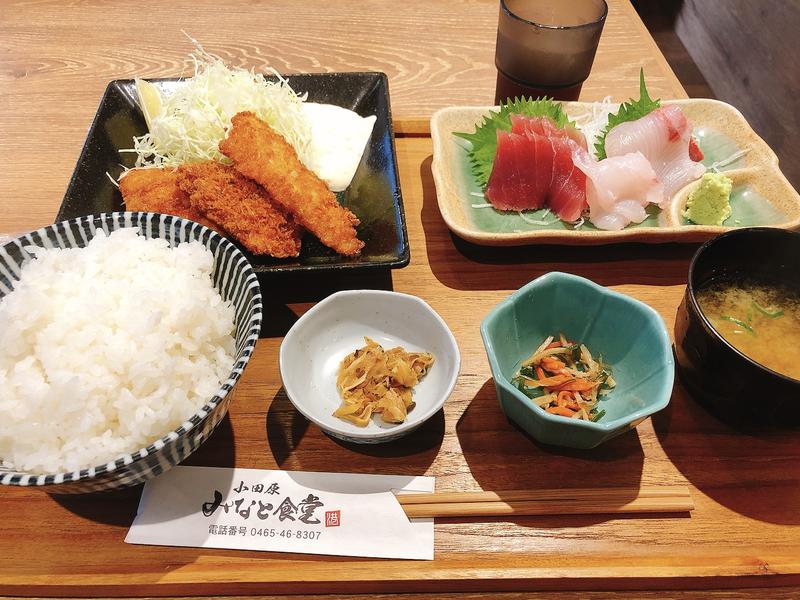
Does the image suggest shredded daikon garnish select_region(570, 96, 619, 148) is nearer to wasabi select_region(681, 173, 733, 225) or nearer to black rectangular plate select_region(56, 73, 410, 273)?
wasabi select_region(681, 173, 733, 225)

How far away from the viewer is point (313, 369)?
154 cm

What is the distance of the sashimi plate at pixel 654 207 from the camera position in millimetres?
1853

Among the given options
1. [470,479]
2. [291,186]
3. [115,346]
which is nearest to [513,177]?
[291,186]

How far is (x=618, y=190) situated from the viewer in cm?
200

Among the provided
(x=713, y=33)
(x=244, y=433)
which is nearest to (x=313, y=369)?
(x=244, y=433)

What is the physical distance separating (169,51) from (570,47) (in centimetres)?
192

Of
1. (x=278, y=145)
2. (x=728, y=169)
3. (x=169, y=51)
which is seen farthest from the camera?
(x=169, y=51)

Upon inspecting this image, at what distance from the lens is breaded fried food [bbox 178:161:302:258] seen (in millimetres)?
1743

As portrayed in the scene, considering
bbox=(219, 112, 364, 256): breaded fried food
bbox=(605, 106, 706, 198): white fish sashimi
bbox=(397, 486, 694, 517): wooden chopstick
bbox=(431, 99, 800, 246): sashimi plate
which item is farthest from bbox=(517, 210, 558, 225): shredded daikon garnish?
bbox=(397, 486, 694, 517): wooden chopstick

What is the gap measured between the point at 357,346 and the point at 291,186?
22.0 inches

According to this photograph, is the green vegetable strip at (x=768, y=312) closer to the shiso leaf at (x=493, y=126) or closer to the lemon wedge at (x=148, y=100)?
the shiso leaf at (x=493, y=126)

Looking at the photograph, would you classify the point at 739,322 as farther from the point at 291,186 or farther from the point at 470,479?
the point at 291,186

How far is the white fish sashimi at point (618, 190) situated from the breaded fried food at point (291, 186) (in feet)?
2.76

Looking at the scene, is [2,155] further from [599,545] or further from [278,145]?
[599,545]
